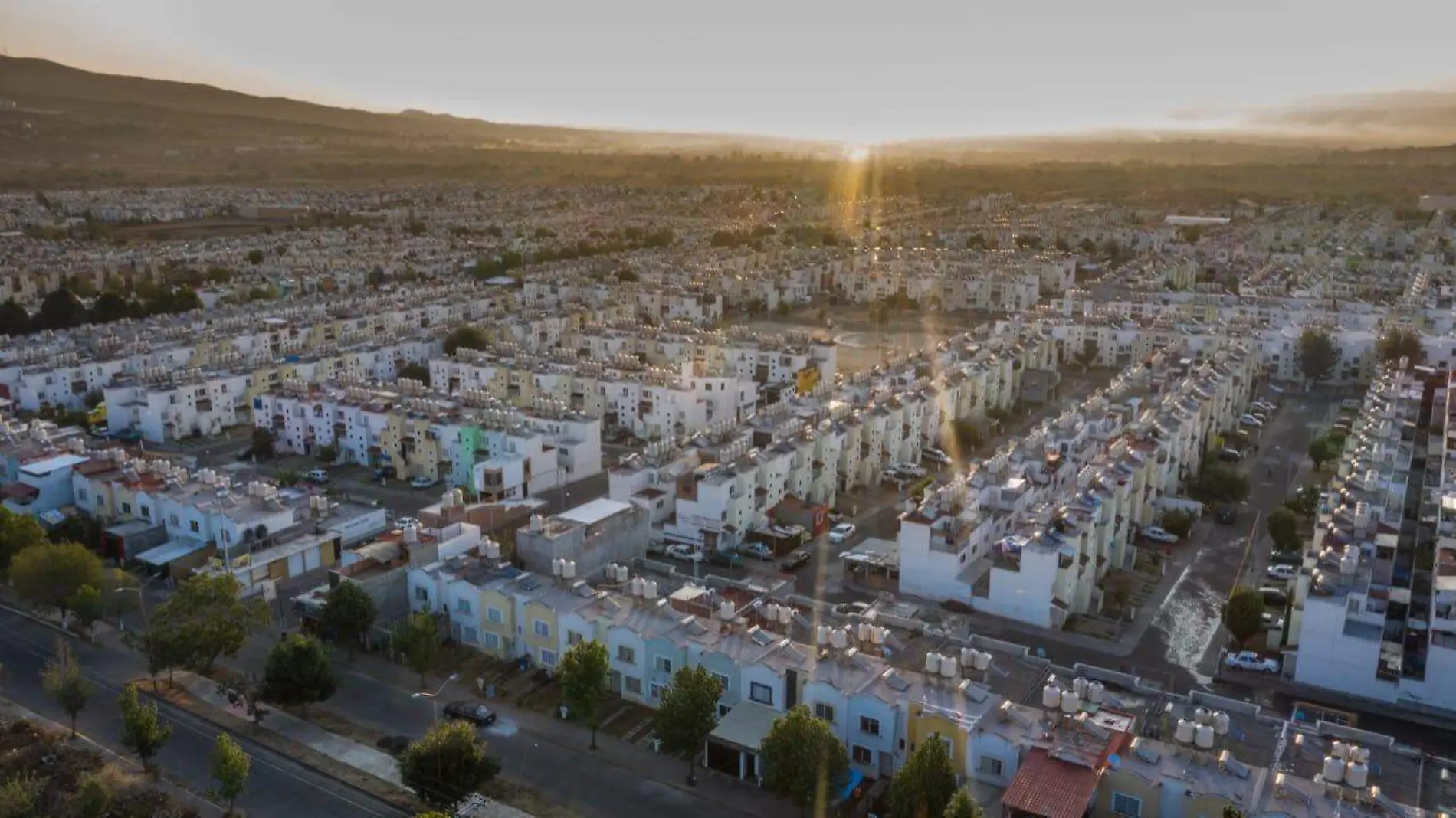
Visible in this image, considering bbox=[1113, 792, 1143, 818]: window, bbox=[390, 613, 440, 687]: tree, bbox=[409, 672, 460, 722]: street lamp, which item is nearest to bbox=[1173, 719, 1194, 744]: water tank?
bbox=[1113, 792, 1143, 818]: window

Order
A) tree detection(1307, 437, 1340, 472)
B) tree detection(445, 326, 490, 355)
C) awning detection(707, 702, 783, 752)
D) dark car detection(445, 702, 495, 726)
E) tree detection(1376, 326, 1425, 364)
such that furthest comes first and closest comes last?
tree detection(445, 326, 490, 355), tree detection(1376, 326, 1425, 364), tree detection(1307, 437, 1340, 472), dark car detection(445, 702, 495, 726), awning detection(707, 702, 783, 752)

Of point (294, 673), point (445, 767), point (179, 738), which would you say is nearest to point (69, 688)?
point (179, 738)

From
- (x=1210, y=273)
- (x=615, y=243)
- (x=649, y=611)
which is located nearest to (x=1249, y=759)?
(x=649, y=611)

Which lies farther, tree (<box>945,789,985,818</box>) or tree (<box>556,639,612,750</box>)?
tree (<box>556,639,612,750</box>)

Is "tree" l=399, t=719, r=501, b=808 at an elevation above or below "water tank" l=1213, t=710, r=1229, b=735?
below

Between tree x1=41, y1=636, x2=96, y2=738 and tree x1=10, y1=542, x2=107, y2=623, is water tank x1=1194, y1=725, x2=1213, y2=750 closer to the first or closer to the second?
tree x1=41, y1=636, x2=96, y2=738

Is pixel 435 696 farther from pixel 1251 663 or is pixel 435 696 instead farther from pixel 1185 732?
pixel 1251 663
